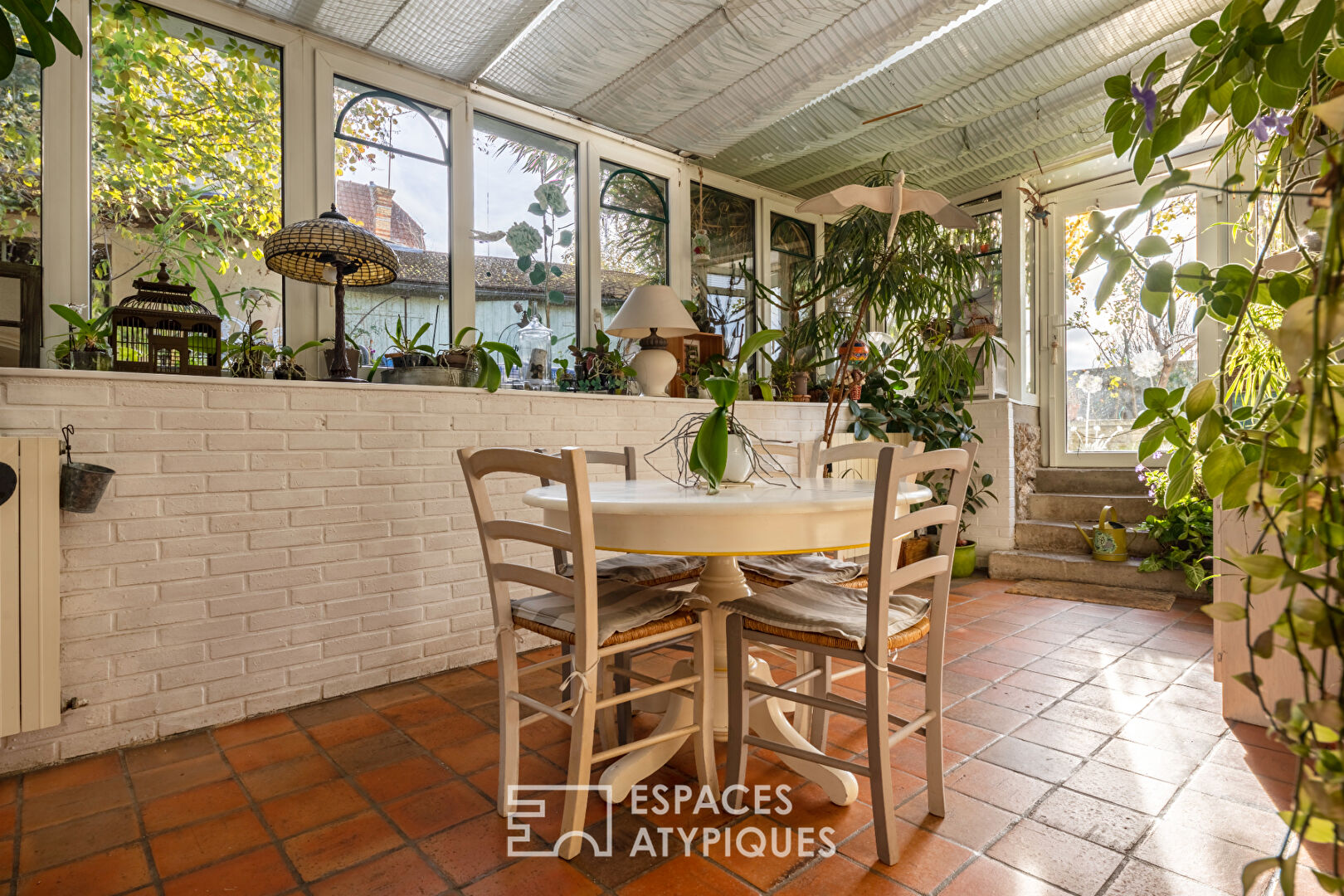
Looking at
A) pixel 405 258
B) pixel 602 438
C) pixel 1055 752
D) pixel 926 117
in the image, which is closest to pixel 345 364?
pixel 405 258

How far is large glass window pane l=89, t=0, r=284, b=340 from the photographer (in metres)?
2.53

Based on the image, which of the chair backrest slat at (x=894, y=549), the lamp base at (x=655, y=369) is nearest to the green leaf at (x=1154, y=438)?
the chair backrest slat at (x=894, y=549)

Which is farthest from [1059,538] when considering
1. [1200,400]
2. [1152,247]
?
[1152,247]

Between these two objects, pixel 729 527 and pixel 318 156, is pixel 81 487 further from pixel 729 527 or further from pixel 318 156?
pixel 729 527

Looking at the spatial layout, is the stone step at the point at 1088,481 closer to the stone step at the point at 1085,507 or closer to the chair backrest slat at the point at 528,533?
the stone step at the point at 1085,507

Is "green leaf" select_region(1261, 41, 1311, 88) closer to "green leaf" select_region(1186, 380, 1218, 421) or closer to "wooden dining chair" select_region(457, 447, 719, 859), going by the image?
"green leaf" select_region(1186, 380, 1218, 421)

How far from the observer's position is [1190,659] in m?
2.87

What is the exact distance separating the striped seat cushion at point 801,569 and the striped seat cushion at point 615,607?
32cm

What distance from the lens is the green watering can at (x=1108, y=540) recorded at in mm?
→ 4148

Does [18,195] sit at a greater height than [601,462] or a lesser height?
greater

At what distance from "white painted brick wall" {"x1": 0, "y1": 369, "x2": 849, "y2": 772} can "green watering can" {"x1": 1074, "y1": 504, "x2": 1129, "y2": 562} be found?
339 centimetres

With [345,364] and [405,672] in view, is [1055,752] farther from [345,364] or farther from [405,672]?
[345,364]

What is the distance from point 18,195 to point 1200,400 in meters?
3.26

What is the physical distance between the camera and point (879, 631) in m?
1.50
